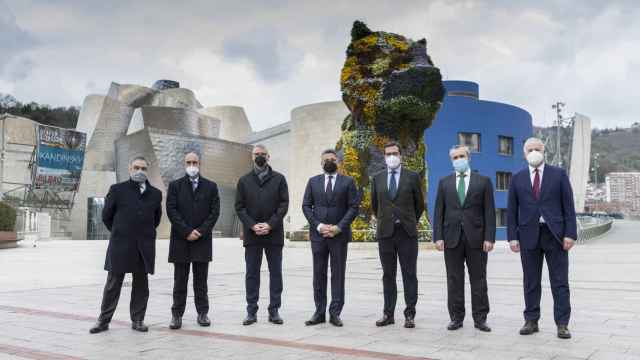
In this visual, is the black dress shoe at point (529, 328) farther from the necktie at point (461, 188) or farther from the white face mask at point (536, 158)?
the white face mask at point (536, 158)

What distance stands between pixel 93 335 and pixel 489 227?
154 inches

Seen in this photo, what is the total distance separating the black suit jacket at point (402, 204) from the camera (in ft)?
20.1

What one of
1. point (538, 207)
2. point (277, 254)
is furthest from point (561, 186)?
point (277, 254)

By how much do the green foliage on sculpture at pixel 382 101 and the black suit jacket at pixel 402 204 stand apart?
1391cm

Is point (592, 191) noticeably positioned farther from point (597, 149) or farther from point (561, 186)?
point (561, 186)

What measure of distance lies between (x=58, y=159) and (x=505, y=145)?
3393 centimetres

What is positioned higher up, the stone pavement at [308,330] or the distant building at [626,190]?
the distant building at [626,190]

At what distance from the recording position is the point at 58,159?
4512 centimetres

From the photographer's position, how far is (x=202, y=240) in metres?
6.23

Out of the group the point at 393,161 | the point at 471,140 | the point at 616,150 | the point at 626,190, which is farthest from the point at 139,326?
the point at 626,190

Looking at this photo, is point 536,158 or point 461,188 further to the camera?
point 461,188

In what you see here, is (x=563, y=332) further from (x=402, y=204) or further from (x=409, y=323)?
(x=402, y=204)

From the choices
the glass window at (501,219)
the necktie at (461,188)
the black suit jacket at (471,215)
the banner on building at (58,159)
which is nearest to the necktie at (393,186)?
the black suit jacket at (471,215)

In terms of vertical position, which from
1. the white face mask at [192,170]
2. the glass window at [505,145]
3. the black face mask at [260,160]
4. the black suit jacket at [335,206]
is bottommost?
the black suit jacket at [335,206]
